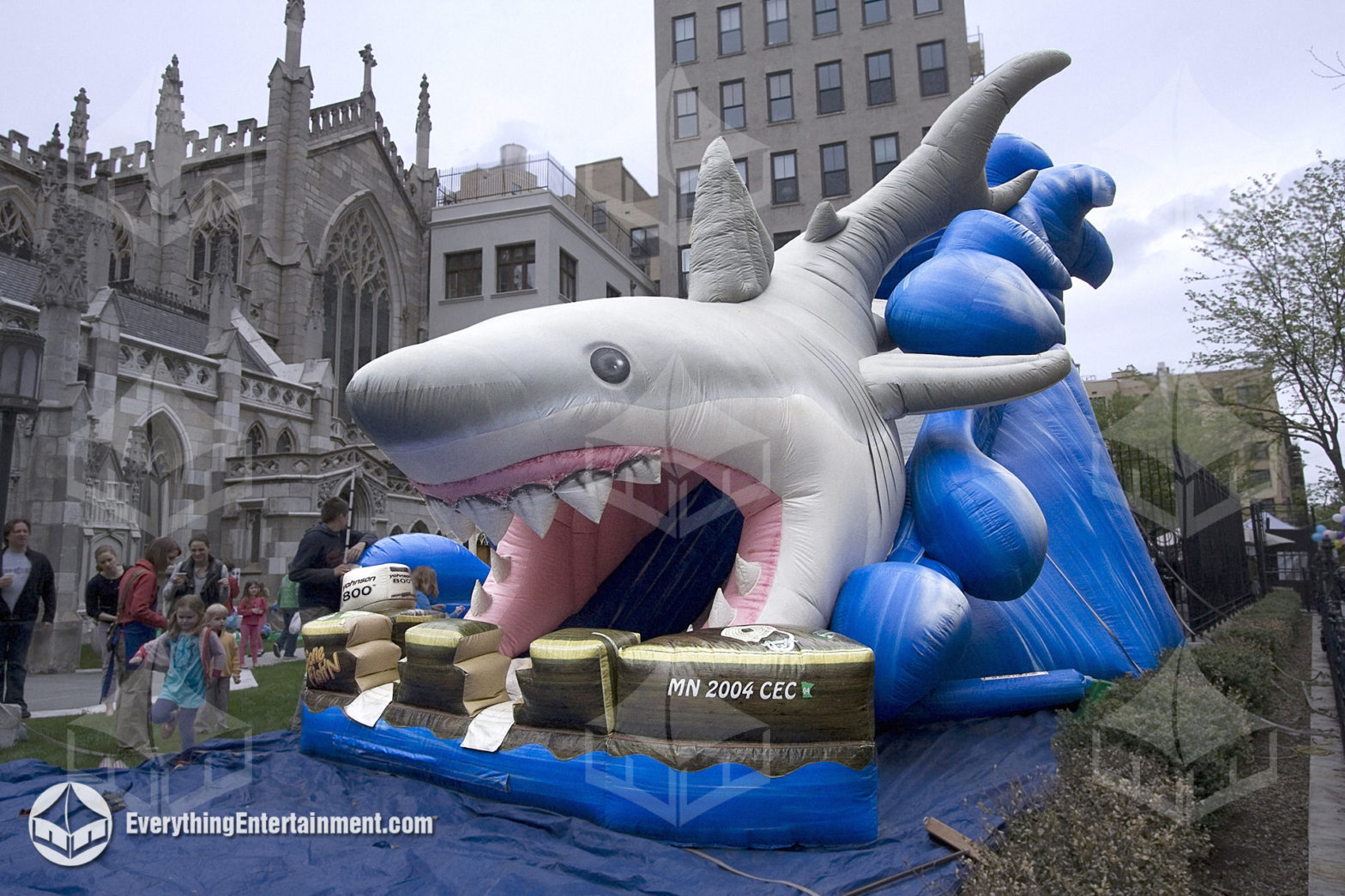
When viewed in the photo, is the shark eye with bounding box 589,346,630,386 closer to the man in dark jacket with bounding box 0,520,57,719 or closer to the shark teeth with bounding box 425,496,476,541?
the shark teeth with bounding box 425,496,476,541

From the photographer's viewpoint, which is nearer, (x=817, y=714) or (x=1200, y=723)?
(x=817, y=714)

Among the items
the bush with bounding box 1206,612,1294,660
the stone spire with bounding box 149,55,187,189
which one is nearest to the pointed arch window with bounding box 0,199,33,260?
the stone spire with bounding box 149,55,187,189

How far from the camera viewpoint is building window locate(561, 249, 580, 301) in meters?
22.5

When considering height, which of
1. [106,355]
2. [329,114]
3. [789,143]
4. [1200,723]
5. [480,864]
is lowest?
[480,864]

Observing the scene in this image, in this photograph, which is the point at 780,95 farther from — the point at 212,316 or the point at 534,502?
the point at 534,502

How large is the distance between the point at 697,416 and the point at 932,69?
2129cm

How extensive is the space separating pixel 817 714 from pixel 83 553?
39.8 feet

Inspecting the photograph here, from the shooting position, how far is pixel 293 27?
24703 mm

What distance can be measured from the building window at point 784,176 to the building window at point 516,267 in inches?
244

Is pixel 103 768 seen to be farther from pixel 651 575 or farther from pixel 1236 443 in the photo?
pixel 1236 443

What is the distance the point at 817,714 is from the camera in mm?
3059

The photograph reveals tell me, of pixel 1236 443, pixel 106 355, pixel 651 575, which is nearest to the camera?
pixel 651 575

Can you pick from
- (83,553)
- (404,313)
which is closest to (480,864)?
(83,553)

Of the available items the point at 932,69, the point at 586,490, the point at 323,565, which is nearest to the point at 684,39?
the point at 932,69
